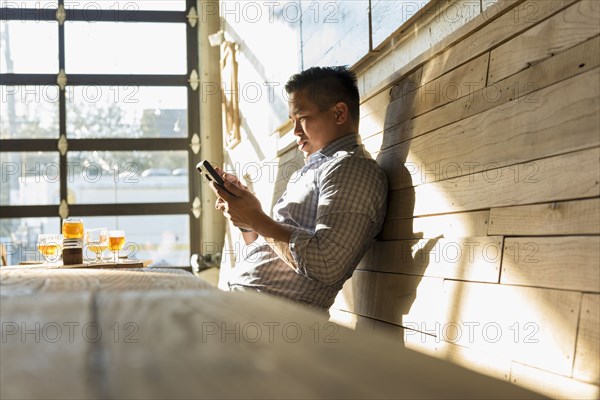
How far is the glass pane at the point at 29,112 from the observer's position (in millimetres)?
6602

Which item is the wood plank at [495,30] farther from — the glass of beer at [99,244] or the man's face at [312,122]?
the glass of beer at [99,244]

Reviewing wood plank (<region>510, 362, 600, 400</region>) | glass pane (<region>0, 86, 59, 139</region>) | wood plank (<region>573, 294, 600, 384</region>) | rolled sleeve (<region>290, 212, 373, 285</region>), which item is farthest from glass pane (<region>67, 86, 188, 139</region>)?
wood plank (<region>573, 294, 600, 384</region>)

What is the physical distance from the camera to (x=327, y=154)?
8.40ft

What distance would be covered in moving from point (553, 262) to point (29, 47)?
6.41m

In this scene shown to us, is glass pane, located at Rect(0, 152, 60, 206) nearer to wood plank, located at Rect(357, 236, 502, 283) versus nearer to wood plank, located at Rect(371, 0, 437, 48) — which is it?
wood plank, located at Rect(371, 0, 437, 48)

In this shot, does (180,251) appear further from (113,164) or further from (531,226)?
(531,226)

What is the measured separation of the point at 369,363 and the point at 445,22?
5.98 feet

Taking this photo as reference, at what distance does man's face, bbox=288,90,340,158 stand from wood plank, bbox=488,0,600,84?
1.03 meters

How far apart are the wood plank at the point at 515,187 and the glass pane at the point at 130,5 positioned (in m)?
5.41

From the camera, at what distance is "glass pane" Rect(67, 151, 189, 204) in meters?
6.66

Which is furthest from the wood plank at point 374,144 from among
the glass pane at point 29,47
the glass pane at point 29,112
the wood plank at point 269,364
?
the glass pane at point 29,47

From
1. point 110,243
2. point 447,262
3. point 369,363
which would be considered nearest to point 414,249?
point 447,262

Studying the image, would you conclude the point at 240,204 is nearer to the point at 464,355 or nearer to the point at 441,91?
the point at 441,91

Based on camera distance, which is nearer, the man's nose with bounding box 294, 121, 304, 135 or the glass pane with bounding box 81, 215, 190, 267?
the man's nose with bounding box 294, 121, 304, 135
